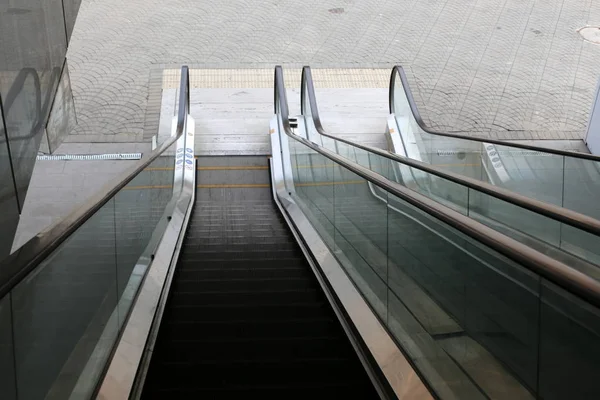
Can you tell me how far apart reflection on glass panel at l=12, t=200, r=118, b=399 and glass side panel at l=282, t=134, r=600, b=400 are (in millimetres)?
1418

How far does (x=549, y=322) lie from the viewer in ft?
6.69

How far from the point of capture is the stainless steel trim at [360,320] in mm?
3057

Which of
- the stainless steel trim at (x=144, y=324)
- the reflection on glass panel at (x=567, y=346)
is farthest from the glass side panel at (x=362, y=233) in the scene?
the reflection on glass panel at (x=567, y=346)

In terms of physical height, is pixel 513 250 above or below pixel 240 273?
above

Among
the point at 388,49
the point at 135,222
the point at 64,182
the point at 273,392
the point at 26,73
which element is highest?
the point at 388,49

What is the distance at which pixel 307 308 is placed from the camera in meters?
4.37

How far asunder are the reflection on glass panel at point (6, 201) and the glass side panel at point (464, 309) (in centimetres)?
187

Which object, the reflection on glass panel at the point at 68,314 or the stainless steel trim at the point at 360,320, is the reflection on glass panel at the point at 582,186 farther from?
the reflection on glass panel at the point at 68,314

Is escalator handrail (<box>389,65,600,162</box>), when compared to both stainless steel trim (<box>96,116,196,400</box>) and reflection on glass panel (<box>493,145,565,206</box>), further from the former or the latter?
stainless steel trim (<box>96,116,196,400</box>)

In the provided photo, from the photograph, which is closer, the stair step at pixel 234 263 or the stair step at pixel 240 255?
the stair step at pixel 234 263

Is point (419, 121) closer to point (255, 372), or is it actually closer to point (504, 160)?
point (504, 160)

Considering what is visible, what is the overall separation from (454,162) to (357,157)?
5.15ft

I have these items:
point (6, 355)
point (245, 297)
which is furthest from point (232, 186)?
point (6, 355)

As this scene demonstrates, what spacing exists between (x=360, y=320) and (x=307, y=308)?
0.64m
